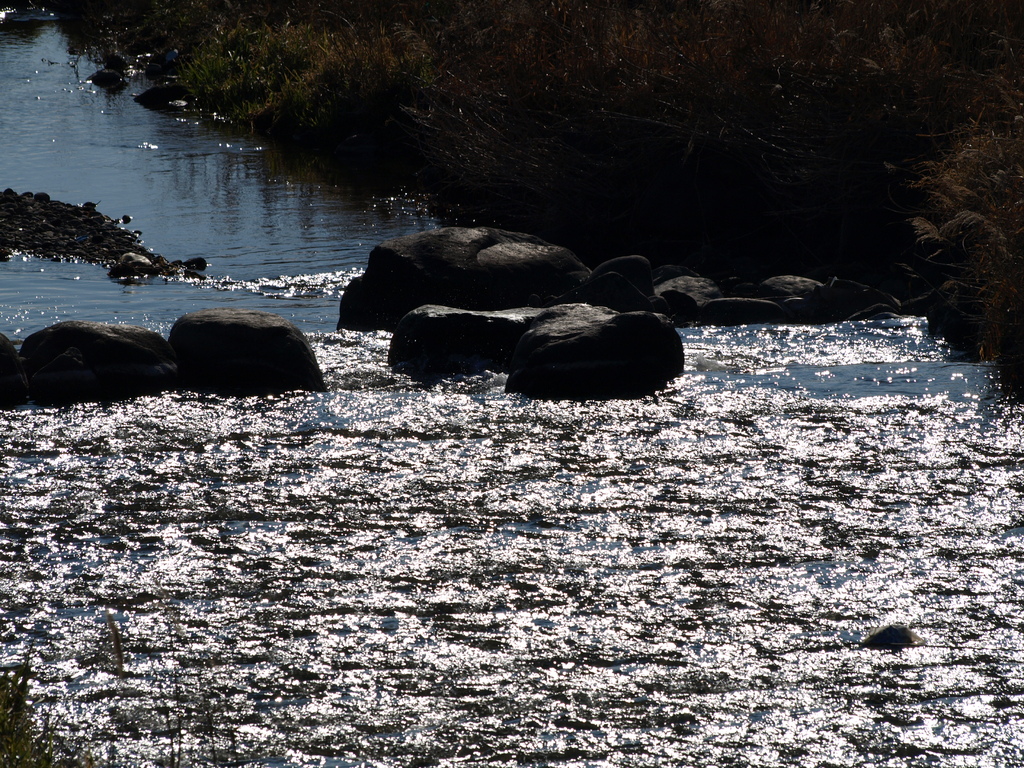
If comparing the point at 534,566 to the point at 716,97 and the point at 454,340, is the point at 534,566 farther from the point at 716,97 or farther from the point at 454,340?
the point at 716,97

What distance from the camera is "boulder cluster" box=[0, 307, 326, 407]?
8.95 meters

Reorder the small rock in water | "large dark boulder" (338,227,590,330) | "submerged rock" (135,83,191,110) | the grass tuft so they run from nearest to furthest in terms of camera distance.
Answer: the grass tuft
the small rock in water
"large dark boulder" (338,227,590,330)
"submerged rock" (135,83,191,110)

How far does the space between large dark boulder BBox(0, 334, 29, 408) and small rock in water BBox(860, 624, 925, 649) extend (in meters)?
6.53

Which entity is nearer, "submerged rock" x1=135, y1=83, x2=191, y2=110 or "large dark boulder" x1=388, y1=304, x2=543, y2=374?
"large dark boulder" x1=388, y1=304, x2=543, y2=374

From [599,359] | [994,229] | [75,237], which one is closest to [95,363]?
[599,359]

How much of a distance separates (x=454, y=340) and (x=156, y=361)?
2.48 meters

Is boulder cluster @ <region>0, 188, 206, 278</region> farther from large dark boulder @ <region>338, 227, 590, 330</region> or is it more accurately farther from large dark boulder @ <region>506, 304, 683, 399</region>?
large dark boulder @ <region>506, 304, 683, 399</region>

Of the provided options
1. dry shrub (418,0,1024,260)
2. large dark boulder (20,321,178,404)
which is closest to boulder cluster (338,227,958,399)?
dry shrub (418,0,1024,260)

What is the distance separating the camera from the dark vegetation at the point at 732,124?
42.4 feet

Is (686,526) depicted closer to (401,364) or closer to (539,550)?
(539,550)

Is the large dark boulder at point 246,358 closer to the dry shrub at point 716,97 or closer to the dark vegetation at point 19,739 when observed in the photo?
the dark vegetation at point 19,739

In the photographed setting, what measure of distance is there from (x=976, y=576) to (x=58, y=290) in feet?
32.6

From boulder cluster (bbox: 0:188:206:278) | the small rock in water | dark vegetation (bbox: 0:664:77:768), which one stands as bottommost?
the small rock in water

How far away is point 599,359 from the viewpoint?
30.9 ft
